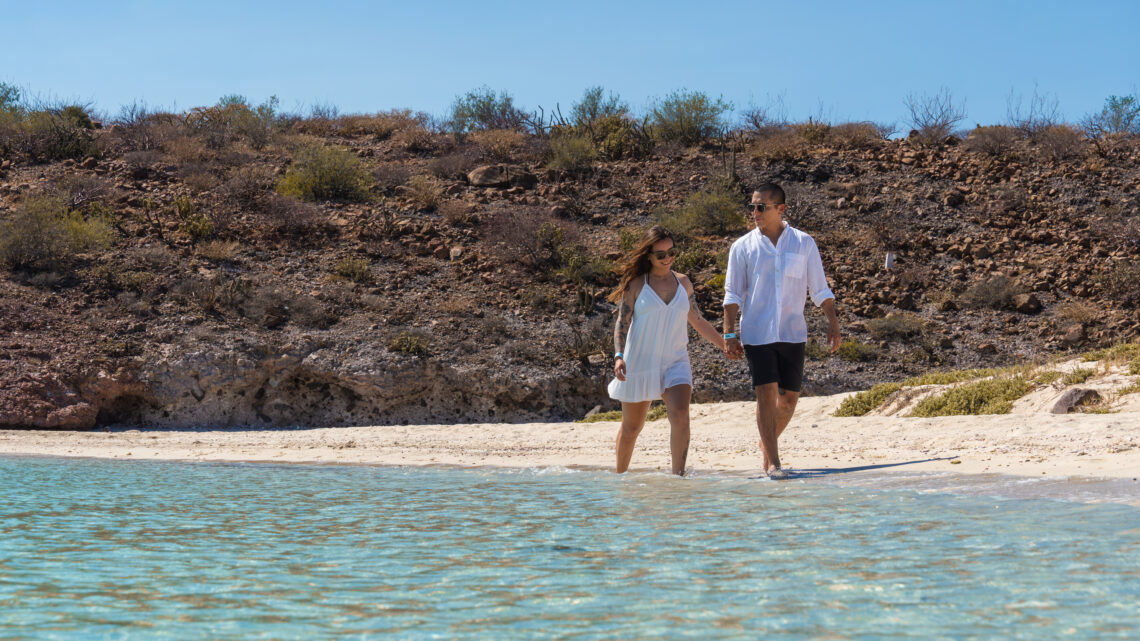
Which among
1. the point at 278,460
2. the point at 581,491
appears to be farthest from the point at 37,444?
the point at 581,491

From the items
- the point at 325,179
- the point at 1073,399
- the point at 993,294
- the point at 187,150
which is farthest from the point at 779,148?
the point at 1073,399

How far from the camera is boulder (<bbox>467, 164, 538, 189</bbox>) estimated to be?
23.9 m

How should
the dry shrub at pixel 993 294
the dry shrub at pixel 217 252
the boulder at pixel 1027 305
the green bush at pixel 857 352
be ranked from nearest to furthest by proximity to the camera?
the green bush at pixel 857 352 → the boulder at pixel 1027 305 → the dry shrub at pixel 993 294 → the dry shrub at pixel 217 252

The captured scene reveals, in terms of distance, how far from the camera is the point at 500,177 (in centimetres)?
2420

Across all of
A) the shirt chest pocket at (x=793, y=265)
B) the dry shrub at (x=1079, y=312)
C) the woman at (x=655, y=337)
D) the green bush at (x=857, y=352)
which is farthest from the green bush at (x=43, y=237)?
the dry shrub at (x=1079, y=312)

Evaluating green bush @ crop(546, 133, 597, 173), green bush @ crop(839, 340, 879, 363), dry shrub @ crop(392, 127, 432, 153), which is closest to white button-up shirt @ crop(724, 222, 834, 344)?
green bush @ crop(839, 340, 879, 363)

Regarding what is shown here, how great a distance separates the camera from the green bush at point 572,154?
82.0ft

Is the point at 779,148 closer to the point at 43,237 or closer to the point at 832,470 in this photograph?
the point at 43,237

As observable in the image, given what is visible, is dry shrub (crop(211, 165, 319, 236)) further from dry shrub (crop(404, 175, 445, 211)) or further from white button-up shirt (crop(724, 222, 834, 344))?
white button-up shirt (crop(724, 222, 834, 344))

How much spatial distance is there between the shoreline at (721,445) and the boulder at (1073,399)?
459 mm

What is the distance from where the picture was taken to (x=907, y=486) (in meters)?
6.10

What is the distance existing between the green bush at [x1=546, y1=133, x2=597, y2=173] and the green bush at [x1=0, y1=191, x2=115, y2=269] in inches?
442

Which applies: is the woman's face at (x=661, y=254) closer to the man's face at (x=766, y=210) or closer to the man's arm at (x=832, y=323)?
the man's face at (x=766, y=210)

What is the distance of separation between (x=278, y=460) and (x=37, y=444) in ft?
13.8
